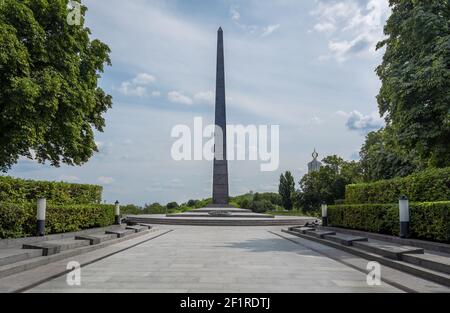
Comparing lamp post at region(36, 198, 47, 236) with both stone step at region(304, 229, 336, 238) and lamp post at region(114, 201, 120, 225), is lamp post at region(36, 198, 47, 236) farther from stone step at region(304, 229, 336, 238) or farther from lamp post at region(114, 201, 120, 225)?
stone step at region(304, 229, 336, 238)

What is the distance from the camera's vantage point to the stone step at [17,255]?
7.81m

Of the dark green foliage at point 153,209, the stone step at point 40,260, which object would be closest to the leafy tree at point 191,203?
the dark green foliage at point 153,209

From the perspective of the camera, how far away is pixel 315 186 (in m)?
43.1

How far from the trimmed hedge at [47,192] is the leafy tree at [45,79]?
1683 millimetres

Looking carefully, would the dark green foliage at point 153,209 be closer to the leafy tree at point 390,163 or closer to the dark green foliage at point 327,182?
the dark green foliage at point 327,182

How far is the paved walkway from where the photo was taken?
642 centimetres

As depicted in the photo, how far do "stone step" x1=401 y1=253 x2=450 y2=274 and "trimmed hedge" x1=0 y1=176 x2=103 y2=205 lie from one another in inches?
435

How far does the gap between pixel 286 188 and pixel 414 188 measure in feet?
162

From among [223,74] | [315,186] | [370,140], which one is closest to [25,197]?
[223,74]

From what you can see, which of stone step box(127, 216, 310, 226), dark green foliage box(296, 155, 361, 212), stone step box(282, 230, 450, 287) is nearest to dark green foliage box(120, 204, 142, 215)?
stone step box(127, 216, 310, 226)

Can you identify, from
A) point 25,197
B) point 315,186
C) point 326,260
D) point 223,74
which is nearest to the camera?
point 326,260

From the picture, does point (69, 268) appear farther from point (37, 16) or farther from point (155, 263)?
point (37, 16)

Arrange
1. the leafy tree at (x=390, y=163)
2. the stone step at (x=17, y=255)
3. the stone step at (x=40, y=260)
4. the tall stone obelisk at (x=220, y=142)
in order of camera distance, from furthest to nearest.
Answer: the tall stone obelisk at (x=220, y=142) < the leafy tree at (x=390, y=163) < the stone step at (x=17, y=255) < the stone step at (x=40, y=260)
